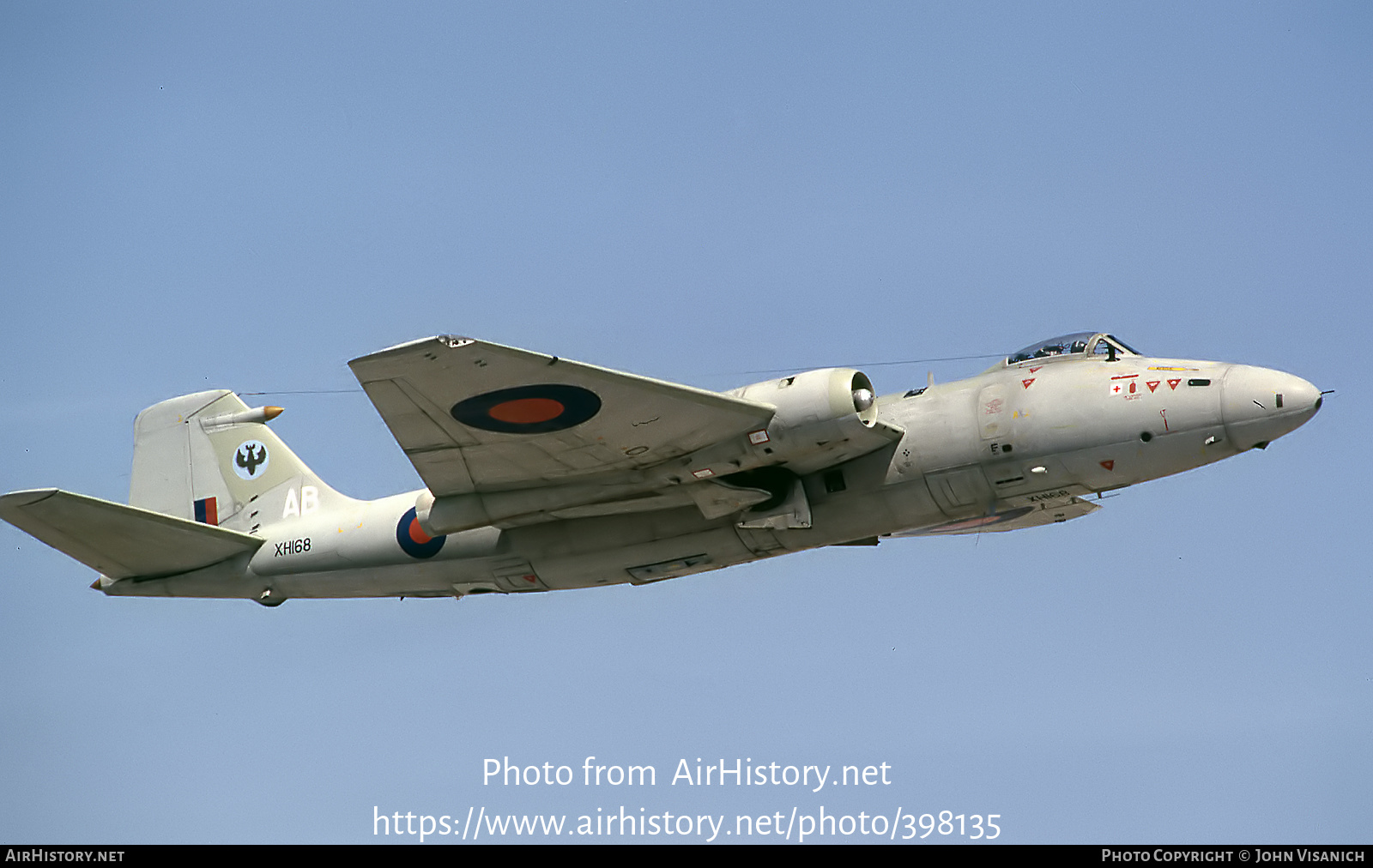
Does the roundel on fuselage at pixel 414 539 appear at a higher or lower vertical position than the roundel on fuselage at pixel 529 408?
higher

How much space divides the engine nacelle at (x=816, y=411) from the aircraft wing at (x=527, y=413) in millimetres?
271

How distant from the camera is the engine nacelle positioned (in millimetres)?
21812

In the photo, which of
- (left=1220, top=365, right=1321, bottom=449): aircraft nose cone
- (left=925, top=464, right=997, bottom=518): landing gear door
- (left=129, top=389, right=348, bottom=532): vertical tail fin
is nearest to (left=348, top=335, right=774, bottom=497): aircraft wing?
(left=925, top=464, right=997, bottom=518): landing gear door

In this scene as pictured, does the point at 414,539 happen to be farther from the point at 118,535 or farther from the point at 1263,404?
the point at 1263,404

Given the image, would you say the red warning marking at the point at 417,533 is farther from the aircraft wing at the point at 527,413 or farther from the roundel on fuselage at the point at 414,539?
the aircraft wing at the point at 527,413

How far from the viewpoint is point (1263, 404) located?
21.3 m

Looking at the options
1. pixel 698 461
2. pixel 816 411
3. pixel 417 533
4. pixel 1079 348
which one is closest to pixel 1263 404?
pixel 1079 348

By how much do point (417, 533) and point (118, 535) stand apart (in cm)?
516

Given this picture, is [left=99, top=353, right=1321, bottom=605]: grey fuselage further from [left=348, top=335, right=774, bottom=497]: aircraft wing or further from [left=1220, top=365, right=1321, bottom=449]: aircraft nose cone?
[left=348, top=335, right=774, bottom=497]: aircraft wing

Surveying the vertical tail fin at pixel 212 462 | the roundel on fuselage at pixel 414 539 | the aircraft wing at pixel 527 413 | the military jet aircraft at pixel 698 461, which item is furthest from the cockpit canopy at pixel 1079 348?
the vertical tail fin at pixel 212 462

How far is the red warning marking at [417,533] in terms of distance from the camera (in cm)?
2602

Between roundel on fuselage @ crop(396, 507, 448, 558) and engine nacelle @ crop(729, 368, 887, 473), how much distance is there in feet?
21.1

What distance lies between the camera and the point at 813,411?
71.7ft
